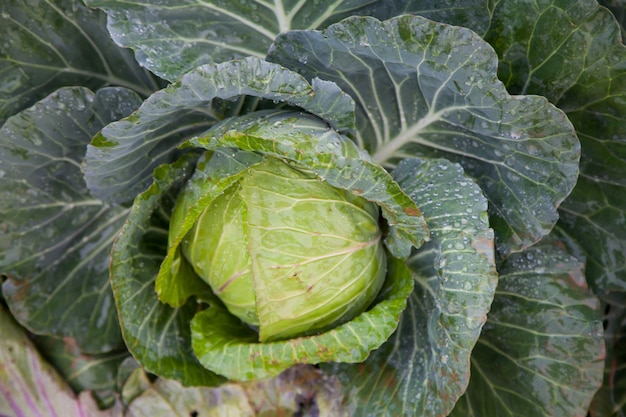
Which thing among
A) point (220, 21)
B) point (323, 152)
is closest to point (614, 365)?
point (323, 152)

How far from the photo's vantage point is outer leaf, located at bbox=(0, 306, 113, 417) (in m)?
1.92

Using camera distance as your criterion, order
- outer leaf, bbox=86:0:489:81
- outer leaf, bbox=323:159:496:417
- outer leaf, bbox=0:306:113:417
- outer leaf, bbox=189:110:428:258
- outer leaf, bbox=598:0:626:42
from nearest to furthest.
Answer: outer leaf, bbox=189:110:428:258, outer leaf, bbox=323:159:496:417, outer leaf, bbox=86:0:489:81, outer leaf, bbox=598:0:626:42, outer leaf, bbox=0:306:113:417

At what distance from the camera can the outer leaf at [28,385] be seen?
1.92 m

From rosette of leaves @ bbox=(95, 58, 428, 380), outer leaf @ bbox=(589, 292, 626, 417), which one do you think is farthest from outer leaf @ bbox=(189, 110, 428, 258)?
outer leaf @ bbox=(589, 292, 626, 417)

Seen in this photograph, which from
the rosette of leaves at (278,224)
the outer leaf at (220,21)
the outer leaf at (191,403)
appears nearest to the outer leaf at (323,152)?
the rosette of leaves at (278,224)

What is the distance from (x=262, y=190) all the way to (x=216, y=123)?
295 millimetres

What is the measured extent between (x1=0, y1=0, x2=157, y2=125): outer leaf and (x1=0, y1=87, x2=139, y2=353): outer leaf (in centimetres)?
16

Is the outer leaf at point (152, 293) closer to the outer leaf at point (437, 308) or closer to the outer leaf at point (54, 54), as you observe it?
the outer leaf at point (54, 54)

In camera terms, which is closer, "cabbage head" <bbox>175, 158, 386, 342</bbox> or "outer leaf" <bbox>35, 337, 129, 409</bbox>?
"cabbage head" <bbox>175, 158, 386, 342</bbox>

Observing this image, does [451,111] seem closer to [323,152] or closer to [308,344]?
[323,152]

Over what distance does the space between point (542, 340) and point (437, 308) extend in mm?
375

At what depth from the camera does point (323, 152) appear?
4.05 ft

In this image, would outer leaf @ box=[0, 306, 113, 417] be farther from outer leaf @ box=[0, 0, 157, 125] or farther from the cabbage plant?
outer leaf @ box=[0, 0, 157, 125]

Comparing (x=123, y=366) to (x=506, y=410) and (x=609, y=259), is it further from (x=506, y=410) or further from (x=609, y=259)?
(x=609, y=259)
